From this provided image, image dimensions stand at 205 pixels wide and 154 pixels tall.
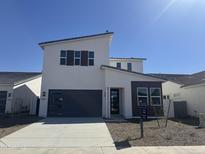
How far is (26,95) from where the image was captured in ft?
68.9

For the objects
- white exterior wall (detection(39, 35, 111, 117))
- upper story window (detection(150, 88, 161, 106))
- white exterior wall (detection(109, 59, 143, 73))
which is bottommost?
upper story window (detection(150, 88, 161, 106))

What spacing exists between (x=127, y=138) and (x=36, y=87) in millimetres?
17869

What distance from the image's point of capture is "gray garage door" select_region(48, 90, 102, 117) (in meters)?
16.4

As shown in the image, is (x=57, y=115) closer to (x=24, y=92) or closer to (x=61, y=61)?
(x=61, y=61)

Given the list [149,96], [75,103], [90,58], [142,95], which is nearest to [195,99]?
[149,96]

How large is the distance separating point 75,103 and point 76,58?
4.32 metres

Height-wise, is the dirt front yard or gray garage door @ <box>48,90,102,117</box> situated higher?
gray garage door @ <box>48,90,102,117</box>

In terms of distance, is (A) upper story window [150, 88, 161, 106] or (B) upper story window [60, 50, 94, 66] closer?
(A) upper story window [150, 88, 161, 106]

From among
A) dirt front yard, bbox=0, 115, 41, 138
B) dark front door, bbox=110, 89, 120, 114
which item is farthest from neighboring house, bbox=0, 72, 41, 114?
dark front door, bbox=110, 89, 120, 114

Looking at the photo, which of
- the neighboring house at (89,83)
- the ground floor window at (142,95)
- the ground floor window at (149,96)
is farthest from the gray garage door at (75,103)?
the ground floor window at (149,96)

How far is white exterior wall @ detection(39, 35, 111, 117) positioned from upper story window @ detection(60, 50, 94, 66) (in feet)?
1.01

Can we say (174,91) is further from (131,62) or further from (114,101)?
(114,101)

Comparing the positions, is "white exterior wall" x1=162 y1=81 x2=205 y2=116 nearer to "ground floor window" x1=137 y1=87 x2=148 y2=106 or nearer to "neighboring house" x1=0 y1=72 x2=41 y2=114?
"ground floor window" x1=137 y1=87 x2=148 y2=106

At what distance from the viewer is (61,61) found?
55.7 ft
